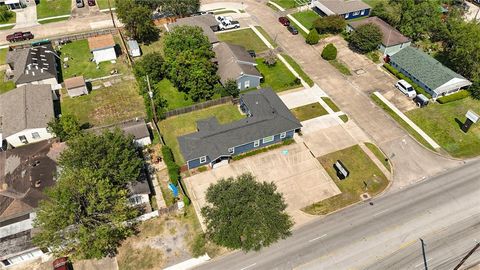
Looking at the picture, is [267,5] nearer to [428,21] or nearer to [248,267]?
[428,21]

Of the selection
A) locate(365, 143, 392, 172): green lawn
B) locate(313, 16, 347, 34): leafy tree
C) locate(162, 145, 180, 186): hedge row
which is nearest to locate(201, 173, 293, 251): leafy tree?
locate(162, 145, 180, 186): hedge row

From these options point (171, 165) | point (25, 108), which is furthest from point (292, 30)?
point (25, 108)

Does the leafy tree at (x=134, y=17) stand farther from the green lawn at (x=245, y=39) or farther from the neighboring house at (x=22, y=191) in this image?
the neighboring house at (x=22, y=191)

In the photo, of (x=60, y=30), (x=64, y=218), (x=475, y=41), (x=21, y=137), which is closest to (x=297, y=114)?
(x=475, y=41)

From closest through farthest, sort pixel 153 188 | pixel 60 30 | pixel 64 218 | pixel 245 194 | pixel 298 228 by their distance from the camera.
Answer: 1. pixel 64 218
2. pixel 245 194
3. pixel 298 228
4. pixel 153 188
5. pixel 60 30

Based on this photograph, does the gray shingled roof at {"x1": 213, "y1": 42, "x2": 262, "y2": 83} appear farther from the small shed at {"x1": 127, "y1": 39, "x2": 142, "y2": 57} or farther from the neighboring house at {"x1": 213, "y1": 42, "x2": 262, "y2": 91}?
the small shed at {"x1": 127, "y1": 39, "x2": 142, "y2": 57}

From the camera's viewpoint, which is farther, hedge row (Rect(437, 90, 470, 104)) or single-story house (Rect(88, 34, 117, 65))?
single-story house (Rect(88, 34, 117, 65))

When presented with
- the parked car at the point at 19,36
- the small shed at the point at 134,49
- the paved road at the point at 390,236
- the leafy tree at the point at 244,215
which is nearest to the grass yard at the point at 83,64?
the small shed at the point at 134,49
